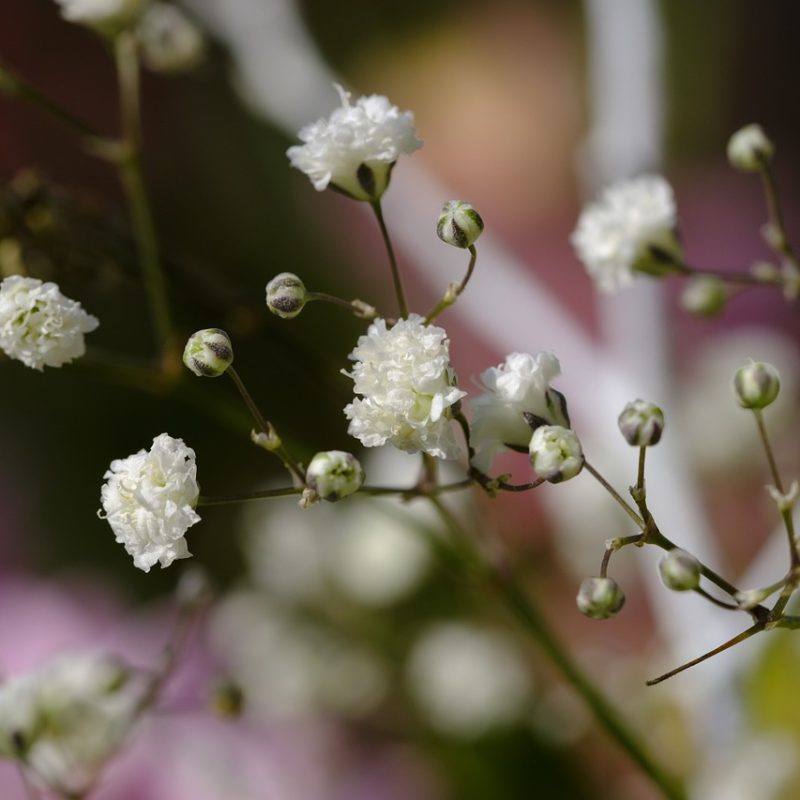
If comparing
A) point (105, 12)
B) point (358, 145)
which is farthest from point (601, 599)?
point (105, 12)

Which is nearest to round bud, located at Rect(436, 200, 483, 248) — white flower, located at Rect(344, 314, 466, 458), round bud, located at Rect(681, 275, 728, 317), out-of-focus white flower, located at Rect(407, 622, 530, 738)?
white flower, located at Rect(344, 314, 466, 458)

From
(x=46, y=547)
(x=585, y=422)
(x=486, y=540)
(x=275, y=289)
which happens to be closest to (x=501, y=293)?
(x=585, y=422)

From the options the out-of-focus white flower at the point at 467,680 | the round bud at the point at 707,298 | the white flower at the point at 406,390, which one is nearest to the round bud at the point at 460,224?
the white flower at the point at 406,390

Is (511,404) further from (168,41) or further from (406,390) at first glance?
(168,41)

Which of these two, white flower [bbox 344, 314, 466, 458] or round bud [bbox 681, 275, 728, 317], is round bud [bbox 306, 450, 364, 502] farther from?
round bud [bbox 681, 275, 728, 317]

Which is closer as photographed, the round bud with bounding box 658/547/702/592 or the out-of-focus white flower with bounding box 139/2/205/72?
the round bud with bounding box 658/547/702/592
